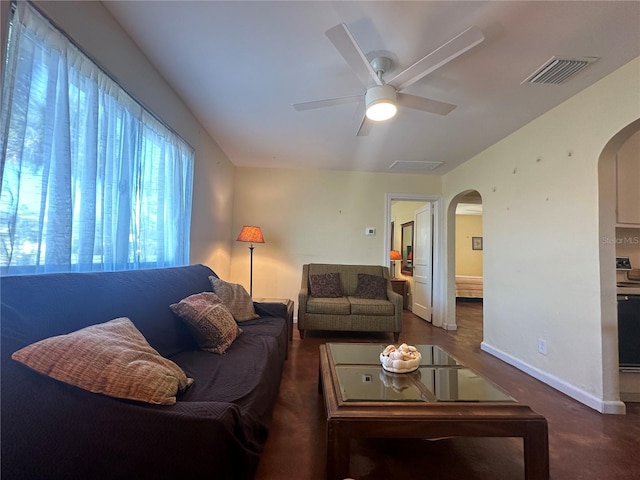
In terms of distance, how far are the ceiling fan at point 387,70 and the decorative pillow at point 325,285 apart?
237 centimetres

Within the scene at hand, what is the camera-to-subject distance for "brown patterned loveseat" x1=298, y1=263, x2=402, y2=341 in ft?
12.1

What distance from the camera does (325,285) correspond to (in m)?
4.15

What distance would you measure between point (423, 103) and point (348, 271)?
8.81 ft

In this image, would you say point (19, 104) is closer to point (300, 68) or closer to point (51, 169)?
point (51, 169)

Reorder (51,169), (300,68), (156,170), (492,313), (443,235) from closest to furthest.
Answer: (51,169) → (300,68) → (156,170) → (492,313) → (443,235)

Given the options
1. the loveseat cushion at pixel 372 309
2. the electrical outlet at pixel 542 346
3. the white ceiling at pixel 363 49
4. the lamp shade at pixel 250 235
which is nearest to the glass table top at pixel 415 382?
the electrical outlet at pixel 542 346

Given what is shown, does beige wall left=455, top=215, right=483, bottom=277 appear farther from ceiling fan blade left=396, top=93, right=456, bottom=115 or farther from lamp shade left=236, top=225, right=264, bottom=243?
ceiling fan blade left=396, top=93, right=456, bottom=115

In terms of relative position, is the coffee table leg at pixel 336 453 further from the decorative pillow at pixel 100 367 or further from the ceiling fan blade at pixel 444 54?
the ceiling fan blade at pixel 444 54

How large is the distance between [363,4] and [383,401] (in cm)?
201

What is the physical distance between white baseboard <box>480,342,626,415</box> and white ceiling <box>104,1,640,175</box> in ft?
7.62

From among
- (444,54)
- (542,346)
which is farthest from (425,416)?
(542,346)

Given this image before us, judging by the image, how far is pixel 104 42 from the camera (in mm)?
1706

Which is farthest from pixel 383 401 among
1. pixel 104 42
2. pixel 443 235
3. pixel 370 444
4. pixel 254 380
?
pixel 443 235

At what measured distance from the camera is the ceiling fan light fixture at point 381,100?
2.01 meters
